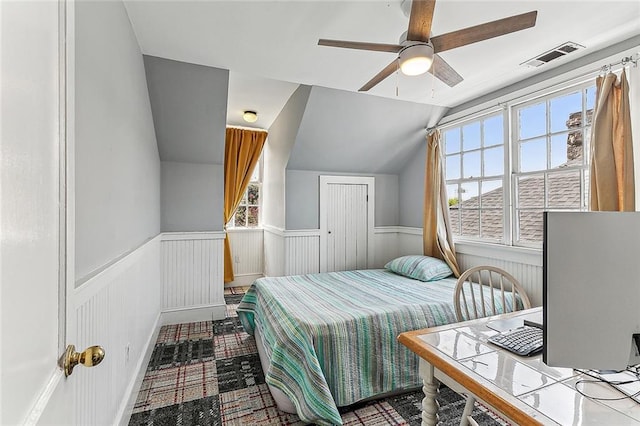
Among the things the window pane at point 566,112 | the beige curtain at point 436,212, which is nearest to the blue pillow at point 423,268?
the beige curtain at point 436,212

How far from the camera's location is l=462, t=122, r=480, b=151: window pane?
3.38 metres

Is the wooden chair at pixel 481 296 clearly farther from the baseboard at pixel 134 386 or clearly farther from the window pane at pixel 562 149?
the baseboard at pixel 134 386

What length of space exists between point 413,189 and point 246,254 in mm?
2902

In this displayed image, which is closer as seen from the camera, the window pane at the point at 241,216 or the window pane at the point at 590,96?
the window pane at the point at 590,96

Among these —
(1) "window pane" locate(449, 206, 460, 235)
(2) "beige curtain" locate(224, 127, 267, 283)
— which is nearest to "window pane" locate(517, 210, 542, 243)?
(1) "window pane" locate(449, 206, 460, 235)

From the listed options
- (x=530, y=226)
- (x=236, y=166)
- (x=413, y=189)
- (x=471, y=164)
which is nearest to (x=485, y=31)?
(x=530, y=226)

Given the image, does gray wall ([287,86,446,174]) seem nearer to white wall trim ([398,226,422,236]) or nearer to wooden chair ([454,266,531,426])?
white wall trim ([398,226,422,236])

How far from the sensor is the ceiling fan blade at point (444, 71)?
1.87 meters

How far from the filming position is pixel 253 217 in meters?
5.18

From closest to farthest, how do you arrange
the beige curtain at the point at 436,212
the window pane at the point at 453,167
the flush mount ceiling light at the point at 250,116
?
the beige curtain at the point at 436,212 → the window pane at the point at 453,167 → the flush mount ceiling light at the point at 250,116

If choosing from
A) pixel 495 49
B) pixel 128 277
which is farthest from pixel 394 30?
pixel 128 277

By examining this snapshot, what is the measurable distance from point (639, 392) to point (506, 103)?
282 centimetres

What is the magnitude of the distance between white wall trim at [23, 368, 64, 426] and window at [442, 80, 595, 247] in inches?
131

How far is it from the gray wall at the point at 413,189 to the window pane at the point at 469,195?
0.63 meters
